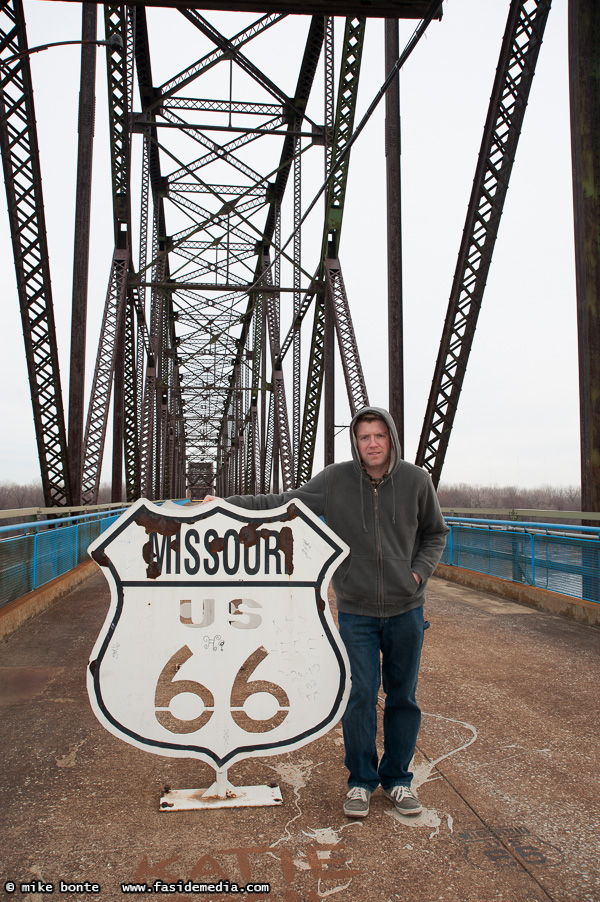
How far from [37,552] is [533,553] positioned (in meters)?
6.13

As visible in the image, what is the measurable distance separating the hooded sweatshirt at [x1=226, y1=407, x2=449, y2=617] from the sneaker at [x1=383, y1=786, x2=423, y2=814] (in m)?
0.73

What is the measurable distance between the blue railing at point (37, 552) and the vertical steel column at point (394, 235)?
614 centimetres

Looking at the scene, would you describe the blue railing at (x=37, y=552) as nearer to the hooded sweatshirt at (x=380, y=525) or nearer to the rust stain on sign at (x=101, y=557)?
the rust stain on sign at (x=101, y=557)

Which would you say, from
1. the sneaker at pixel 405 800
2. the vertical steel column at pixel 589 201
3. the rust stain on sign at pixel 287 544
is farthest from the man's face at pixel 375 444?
the vertical steel column at pixel 589 201

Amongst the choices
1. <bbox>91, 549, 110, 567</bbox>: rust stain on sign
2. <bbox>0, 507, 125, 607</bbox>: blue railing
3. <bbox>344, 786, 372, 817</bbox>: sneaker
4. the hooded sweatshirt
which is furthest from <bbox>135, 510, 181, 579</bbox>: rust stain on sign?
<bbox>0, 507, 125, 607</bbox>: blue railing

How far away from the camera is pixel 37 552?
8.22 metres

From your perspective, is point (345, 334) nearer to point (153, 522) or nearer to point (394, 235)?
point (394, 235)

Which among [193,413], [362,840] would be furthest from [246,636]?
[193,413]

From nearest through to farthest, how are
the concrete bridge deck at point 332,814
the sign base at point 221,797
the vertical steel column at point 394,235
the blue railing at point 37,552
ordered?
1. the concrete bridge deck at point 332,814
2. the sign base at point 221,797
3. the blue railing at point 37,552
4. the vertical steel column at point 394,235

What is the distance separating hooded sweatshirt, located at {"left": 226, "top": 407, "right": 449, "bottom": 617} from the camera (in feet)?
9.77

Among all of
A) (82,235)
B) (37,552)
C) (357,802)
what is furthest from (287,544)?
(82,235)

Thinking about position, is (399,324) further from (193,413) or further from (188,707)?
(193,413)

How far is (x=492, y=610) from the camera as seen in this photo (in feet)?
26.0

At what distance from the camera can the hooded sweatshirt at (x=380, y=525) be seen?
2.98m
